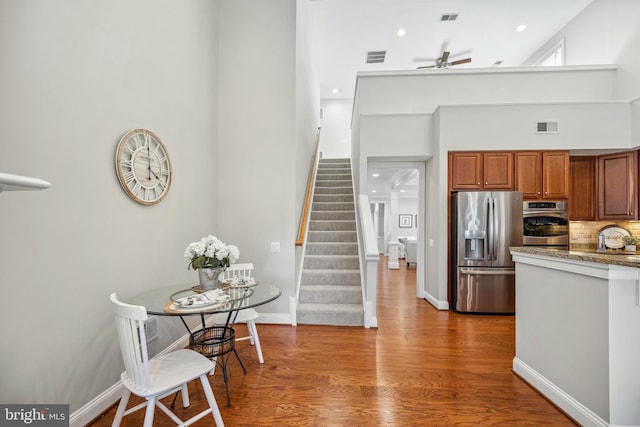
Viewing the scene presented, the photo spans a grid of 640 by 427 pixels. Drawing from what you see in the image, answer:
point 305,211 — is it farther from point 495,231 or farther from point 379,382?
point 495,231

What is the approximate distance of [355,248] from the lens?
4453mm

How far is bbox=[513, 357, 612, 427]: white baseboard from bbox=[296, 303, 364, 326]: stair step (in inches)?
65.7

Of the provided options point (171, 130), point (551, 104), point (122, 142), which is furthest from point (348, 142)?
point (122, 142)

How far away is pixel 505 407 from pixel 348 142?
28.0 feet

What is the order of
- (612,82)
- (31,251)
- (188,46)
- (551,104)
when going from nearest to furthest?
(31,251), (188,46), (551,104), (612,82)

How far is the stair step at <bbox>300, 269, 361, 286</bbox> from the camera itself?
402cm

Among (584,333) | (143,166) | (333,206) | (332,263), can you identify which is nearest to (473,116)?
(333,206)

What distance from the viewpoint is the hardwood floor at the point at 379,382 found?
1.97 meters

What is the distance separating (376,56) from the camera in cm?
718

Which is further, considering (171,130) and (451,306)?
(451,306)

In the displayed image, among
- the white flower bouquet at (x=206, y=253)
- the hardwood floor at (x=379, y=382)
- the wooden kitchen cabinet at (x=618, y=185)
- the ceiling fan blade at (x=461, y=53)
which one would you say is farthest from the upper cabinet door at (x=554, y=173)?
the white flower bouquet at (x=206, y=253)

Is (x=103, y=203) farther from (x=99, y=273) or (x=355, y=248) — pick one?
(x=355, y=248)

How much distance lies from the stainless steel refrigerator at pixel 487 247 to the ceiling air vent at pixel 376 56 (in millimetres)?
4726

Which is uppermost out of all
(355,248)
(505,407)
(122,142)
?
(122,142)
